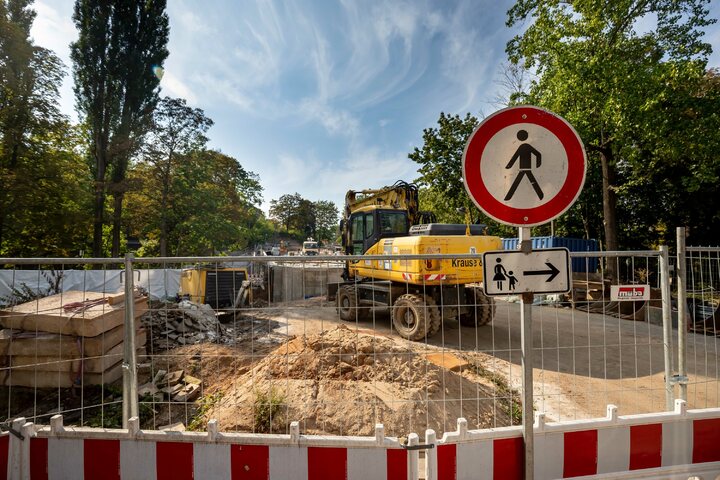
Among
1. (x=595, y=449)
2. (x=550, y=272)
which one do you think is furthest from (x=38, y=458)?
(x=595, y=449)

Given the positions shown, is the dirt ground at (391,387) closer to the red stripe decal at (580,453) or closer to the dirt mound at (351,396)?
the dirt mound at (351,396)

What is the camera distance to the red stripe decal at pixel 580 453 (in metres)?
2.19

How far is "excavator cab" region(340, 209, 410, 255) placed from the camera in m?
9.37

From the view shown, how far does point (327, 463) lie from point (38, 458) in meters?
1.95

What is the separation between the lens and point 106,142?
19594 millimetres

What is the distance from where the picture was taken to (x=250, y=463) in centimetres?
211

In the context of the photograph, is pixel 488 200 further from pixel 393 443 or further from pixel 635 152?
pixel 635 152

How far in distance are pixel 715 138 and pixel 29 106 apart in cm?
2668

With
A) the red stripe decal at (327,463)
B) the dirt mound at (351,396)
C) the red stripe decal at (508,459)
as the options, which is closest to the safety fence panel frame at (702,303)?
the red stripe decal at (508,459)

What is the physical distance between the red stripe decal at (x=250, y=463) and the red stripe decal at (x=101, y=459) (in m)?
0.78

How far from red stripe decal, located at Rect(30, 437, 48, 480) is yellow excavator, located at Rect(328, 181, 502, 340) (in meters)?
3.00

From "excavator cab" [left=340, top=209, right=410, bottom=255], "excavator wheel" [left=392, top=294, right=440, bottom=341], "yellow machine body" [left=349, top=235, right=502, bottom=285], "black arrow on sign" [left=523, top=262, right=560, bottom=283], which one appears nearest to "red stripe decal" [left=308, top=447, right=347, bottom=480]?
"black arrow on sign" [left=523, top=262, right=560, bottom=283]

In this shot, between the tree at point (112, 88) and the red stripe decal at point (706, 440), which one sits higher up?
the tree at point (112, 88)

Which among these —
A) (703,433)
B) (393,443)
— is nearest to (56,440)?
(393,443)
